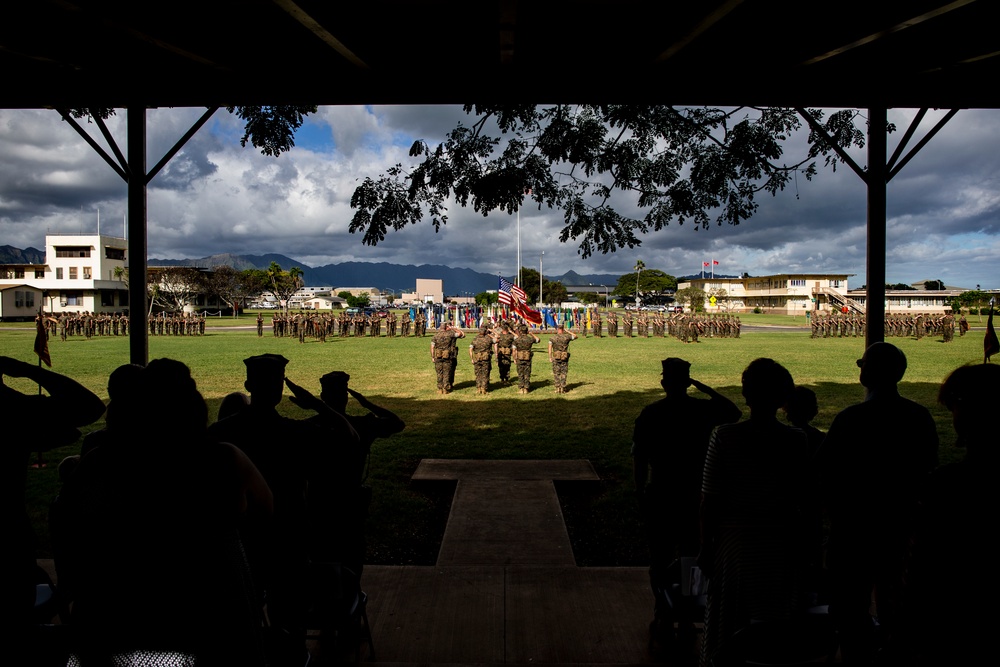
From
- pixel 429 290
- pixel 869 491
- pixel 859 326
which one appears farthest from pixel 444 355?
pixel 429 290

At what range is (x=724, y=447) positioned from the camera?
2303mm

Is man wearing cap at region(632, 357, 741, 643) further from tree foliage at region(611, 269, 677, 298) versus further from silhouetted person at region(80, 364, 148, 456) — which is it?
tree foliage at region(611, 269, 677, 298)

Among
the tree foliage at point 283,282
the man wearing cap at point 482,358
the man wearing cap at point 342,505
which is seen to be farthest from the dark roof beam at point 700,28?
the tree foliage at point 283,282

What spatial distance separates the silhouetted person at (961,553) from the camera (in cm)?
157

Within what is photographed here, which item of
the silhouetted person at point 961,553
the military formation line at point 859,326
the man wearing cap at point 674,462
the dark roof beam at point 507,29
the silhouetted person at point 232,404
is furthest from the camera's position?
the military formation line at point 859,326

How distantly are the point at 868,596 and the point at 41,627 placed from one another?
3.28m

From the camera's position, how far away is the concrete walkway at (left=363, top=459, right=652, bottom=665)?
10.4 feet

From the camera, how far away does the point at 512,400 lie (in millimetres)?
12867

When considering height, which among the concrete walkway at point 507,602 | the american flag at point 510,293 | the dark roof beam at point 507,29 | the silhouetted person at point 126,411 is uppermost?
the dark roof beam at point 507,29

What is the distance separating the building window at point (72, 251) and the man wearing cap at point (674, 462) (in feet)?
241

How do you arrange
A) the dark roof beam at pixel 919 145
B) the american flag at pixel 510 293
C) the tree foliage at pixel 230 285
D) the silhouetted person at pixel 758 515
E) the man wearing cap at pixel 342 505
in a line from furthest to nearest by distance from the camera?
the tree foliage at pixel 230 285 < the american flag at pixel 510 293 < the dark roof beam at pixel 919 145 < the man wearing cap at pixel 342 505 < the silhouetted person at pixel 758 515

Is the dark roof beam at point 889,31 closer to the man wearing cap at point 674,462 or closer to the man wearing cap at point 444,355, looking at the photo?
the man wearing cap at point 674,462

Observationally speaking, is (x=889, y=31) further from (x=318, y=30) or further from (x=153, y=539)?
(x=153, y=539)

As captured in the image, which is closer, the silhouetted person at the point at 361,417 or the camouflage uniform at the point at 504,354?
the silhouetted person at the point at 361,417
